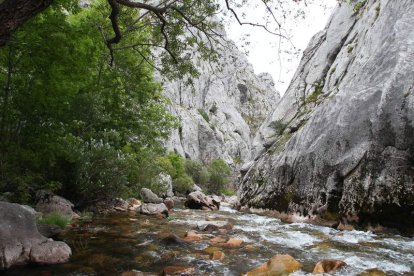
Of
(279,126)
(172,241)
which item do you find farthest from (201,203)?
(172,241)

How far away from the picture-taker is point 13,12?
4.51 meters

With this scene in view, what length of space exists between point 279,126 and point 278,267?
2325 centimetres

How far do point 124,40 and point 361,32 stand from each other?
1637 centimetres

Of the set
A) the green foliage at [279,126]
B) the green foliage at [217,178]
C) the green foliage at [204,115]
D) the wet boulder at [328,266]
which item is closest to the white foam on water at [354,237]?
the wet boulder at [328,266]

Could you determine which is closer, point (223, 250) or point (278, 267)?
point (278, 267)

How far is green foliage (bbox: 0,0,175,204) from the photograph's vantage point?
34.7ft

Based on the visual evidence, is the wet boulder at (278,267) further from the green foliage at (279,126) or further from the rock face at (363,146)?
the green foliage at (279,126)

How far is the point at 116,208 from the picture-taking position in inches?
709

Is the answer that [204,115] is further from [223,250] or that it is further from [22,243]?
[22,243]

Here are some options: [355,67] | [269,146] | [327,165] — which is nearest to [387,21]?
[355,67]

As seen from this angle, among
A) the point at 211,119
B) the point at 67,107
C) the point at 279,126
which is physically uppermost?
the point at 211,119

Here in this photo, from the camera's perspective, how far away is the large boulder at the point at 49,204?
12.4 meters

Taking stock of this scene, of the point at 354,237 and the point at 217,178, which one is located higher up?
the point at 217,178

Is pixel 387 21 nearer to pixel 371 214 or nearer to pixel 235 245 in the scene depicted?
pixel 371 214
